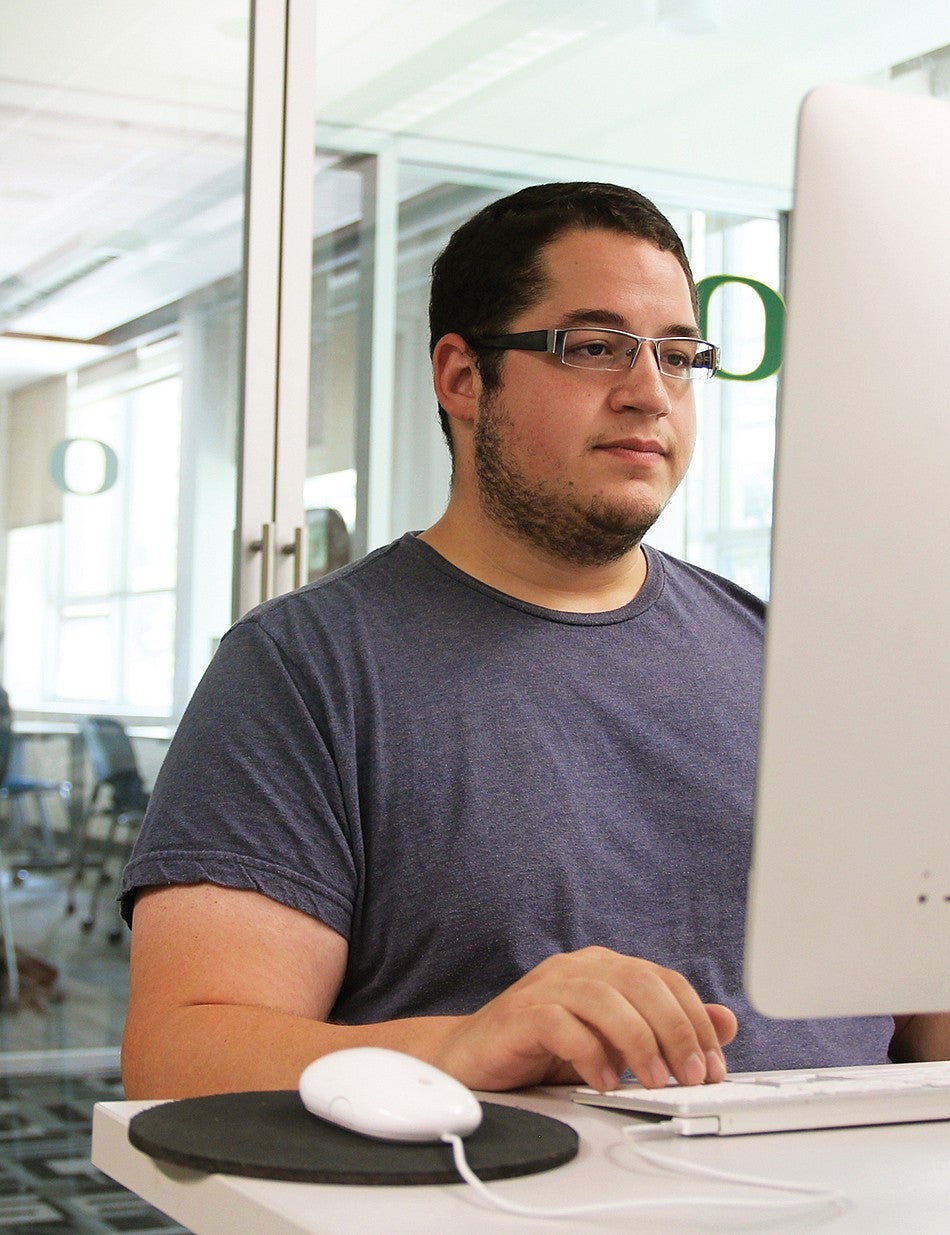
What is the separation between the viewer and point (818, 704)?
61 cm

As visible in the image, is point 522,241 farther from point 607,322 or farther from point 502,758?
point 502,758

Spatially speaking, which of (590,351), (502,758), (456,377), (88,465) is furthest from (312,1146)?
(88,465)

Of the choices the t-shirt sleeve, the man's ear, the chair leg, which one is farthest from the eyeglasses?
the chair leg

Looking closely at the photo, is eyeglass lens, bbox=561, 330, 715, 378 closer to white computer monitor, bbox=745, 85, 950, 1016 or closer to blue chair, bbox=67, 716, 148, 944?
white computer monitor, bbox=745, 85, 950, 1016

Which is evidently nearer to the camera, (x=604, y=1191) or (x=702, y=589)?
(x=604, y=1191)

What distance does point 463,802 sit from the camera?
127 centimetres

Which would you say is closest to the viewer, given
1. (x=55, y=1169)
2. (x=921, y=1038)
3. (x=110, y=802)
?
(x=921, y=1038)

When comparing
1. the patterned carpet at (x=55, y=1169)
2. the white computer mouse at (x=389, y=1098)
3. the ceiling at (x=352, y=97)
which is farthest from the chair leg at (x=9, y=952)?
the white computer mouse at (x=389, y=1098)

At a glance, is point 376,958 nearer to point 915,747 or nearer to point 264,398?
point 915,747

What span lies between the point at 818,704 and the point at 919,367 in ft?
0.46

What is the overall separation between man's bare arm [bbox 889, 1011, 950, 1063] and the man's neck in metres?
0.46

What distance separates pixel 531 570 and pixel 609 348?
0.73 ft

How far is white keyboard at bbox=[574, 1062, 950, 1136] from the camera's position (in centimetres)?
78

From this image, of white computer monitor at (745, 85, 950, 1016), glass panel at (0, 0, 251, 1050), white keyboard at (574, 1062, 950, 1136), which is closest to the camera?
white computer monitor at (745, 85, 950, 1016)
